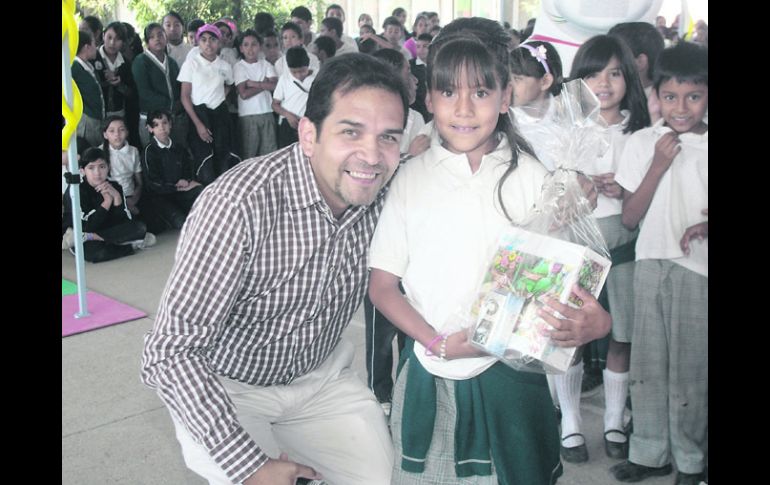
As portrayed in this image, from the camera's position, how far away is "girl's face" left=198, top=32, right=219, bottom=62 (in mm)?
6559

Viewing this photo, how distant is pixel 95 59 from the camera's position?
20.4 feet

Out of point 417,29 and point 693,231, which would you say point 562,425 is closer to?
point 693,231

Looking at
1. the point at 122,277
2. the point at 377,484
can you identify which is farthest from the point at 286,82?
Answer: the point at 377,484

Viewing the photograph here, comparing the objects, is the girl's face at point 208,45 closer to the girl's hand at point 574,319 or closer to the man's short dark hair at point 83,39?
the man's short dark hair at point 83,39

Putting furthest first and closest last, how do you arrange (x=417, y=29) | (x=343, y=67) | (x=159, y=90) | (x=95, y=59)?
(x=417, y=29), (x=159, y=90), (x=95, y=59), (x=343, y=67)

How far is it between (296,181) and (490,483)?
2.68 feet

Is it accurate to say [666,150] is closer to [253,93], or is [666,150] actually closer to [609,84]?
[609,84]

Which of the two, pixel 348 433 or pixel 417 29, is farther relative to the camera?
pixel 417 29

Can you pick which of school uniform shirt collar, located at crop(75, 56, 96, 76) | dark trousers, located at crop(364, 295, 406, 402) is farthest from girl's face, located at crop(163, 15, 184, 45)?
dark trousers, located at crop(364, 295, 406, 402)

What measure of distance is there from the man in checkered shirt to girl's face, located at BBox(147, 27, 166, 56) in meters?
5.36

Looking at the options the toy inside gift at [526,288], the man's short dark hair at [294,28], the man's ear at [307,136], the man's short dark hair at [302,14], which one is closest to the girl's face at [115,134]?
the man's short dark hair at [294,28]

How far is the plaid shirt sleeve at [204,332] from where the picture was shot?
5.25ft

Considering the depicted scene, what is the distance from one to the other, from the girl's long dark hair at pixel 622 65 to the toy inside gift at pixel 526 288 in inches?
45.4

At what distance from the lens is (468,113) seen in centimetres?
163
